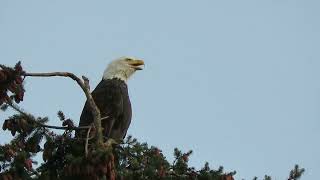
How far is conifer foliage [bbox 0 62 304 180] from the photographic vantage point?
473 centimetres

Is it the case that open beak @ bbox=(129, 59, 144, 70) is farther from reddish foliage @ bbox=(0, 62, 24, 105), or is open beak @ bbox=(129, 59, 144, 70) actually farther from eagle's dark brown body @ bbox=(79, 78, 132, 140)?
reddish foliage @ bbox=(0, 62, 24, 105)

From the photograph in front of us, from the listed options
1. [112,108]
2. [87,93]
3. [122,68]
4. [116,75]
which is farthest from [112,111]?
[87,93]

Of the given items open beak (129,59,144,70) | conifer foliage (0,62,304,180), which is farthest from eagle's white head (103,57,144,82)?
conifer foliage (0,62,304,180)

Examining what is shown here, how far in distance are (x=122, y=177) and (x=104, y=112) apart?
285 cm

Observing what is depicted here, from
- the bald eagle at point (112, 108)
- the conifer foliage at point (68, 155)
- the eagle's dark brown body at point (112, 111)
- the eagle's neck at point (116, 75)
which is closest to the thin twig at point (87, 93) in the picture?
the conifer foliage at point (68, 155)

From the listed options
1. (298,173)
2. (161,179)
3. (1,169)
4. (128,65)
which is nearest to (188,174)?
(161,179)

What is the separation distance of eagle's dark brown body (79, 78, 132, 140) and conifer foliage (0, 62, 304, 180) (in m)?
2.24

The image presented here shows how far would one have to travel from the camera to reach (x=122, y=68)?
31.2 feet

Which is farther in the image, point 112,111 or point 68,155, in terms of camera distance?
point 112,111

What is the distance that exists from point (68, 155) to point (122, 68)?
4.41 m

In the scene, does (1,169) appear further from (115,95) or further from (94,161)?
(115,95)

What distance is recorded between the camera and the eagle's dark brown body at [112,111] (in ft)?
26.7

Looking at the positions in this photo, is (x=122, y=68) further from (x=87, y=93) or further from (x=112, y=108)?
(x=87, y=93)

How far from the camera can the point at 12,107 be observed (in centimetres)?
543
